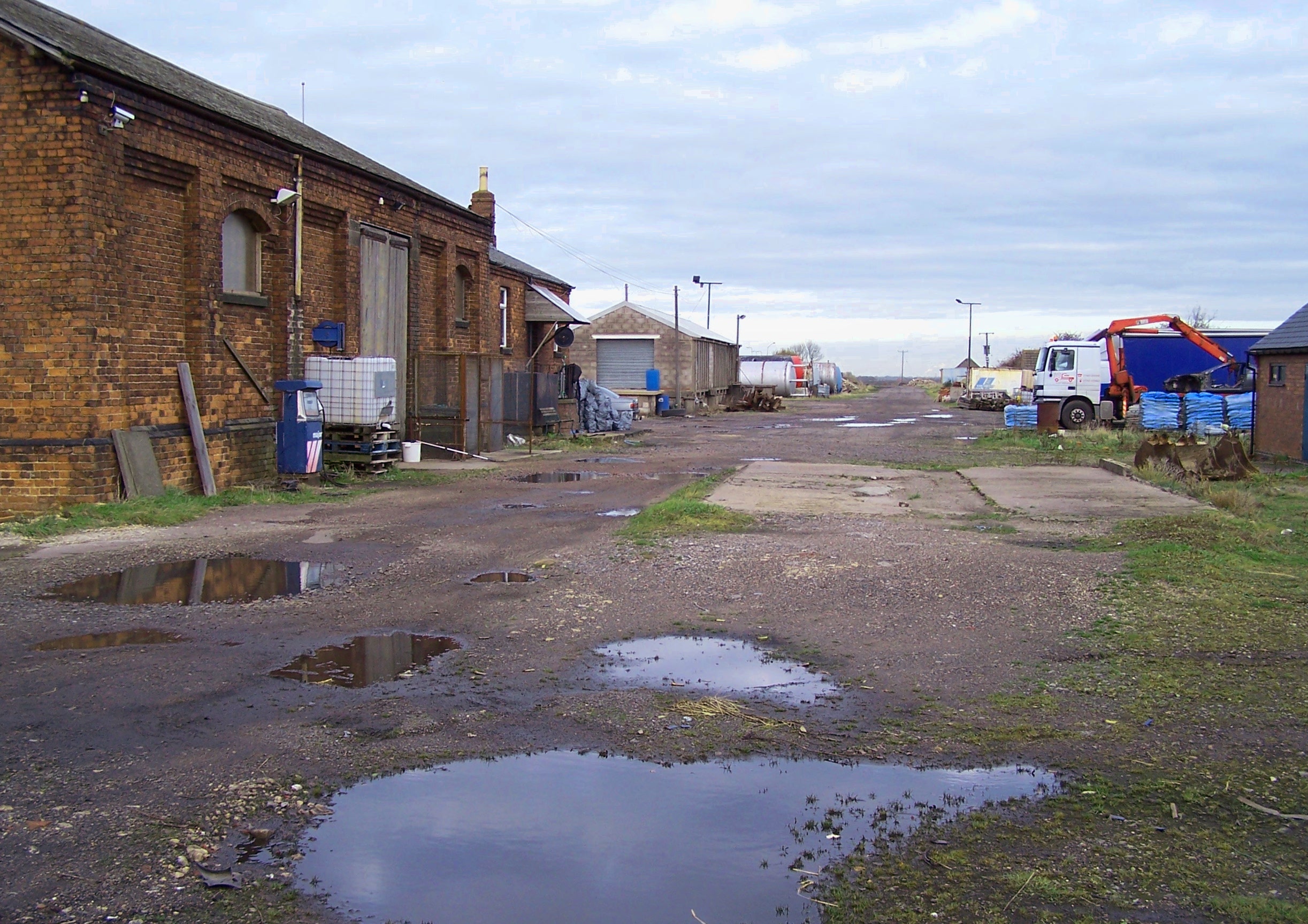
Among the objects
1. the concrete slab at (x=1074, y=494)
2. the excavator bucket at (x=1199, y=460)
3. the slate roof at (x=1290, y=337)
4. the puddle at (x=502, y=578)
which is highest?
the slate roof at (x=1290, y=337)

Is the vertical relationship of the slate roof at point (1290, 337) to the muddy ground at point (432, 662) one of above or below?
above

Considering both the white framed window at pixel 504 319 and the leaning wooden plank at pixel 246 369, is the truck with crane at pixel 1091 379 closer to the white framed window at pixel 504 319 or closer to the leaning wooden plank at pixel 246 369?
the white framed window at pixel 504 319

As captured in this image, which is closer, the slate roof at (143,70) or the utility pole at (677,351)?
the slate roof at (143,70)

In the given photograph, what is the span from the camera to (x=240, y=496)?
14070mm

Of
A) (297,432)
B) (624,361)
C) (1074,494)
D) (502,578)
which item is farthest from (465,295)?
(624,361)

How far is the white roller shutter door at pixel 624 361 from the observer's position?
51.1 m

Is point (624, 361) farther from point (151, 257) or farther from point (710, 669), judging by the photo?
point (710, 669)

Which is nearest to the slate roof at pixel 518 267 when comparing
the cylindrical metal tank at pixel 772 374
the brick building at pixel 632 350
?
the brick building at pixel 632 350

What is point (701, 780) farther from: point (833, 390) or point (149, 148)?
point (833, 390)

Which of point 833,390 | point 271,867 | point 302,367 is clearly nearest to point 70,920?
point 271,867

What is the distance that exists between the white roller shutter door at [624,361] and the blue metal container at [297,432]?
116ft

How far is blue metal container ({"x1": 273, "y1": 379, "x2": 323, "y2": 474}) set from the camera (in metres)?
15.8

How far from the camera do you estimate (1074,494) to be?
15.9 meters

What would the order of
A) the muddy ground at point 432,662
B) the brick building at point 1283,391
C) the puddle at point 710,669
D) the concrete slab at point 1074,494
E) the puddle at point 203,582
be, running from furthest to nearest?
the brick building at point 1283,391
the concrete slab at point 1074,494
the puddle at point 203,582
the puddle at point 710,669
the muddy ground at point 432,662
